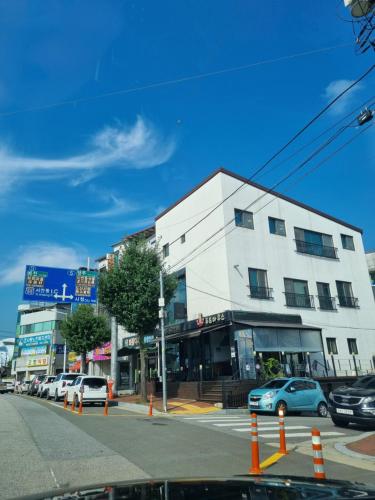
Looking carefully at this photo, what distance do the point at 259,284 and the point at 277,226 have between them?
16.0ft

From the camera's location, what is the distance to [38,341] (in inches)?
2515

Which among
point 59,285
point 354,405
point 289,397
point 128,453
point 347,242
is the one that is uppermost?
point 347,242

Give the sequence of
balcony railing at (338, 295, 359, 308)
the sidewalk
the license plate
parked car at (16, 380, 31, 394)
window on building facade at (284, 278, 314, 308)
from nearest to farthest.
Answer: the license plate → the sidewalk → window on building facade at (284, 278, 314, 308) → balcony railing at (338, 295, 359, 308) → parked car at (16, 380, 31, 394)

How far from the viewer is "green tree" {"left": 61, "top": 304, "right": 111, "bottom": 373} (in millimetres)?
35031

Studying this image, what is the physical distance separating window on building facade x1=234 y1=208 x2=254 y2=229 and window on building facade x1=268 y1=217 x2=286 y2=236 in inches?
72.9

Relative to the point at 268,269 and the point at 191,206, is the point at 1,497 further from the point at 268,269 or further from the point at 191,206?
the point at 191,206

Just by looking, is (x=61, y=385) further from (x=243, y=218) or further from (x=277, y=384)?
(x=243, y=218)

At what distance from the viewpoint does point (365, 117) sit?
33.2ft

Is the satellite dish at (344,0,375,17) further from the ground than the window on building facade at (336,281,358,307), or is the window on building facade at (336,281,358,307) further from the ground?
the satellite dish at (344,0,375,17)

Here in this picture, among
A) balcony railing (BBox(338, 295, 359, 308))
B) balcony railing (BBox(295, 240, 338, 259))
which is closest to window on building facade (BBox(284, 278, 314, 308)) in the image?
balcony railing (BBox(295, 240, 338, 259))

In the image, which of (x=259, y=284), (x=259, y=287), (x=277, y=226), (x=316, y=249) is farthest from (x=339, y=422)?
(x=316, y=249)

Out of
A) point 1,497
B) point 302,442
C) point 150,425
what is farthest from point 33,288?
point 1,497

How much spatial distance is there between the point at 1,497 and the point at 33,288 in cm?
1968

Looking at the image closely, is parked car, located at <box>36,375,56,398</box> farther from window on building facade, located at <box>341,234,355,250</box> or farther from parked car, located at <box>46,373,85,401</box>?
window on building facade, located at <box>341,234,355,250</box>
